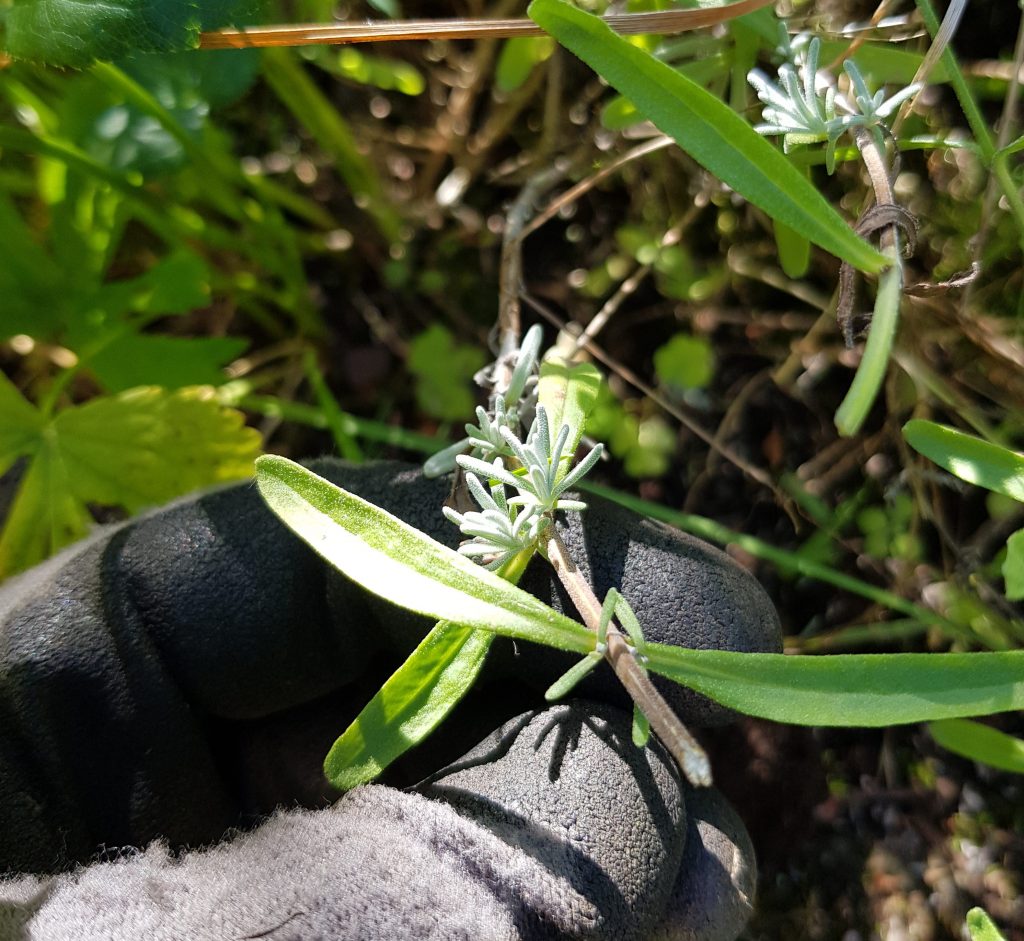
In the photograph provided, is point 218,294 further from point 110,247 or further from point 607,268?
point 607,268

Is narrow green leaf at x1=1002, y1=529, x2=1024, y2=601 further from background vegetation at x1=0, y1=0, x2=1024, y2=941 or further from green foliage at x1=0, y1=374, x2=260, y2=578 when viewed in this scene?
green foliage at x1=0, y1=374, x2=260, y2=578

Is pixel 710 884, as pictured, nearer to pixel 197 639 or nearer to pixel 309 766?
pixel 309 766

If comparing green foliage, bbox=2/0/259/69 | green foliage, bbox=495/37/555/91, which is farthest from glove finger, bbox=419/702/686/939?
green foliage, bbox=495/37/555/91

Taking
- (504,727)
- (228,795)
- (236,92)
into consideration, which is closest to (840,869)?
(504,727)

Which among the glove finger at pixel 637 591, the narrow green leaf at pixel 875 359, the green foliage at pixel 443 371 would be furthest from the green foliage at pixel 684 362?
the narrow green leaf at pixel 875 359

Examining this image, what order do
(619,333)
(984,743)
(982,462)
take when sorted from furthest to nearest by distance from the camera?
(619,333), (984,743), (982,462)

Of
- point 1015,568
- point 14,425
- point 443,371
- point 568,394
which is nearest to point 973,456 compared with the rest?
point 1015,568

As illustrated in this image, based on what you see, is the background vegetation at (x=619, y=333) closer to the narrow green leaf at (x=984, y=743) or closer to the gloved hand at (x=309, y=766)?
the narrow green leaf at (x=984, y=743)
